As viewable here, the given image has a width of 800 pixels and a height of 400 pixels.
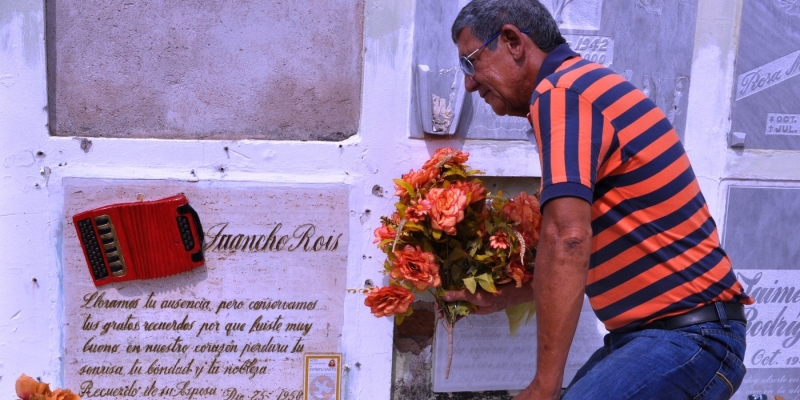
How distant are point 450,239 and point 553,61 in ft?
3.18

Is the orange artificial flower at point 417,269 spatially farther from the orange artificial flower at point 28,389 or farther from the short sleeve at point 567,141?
the orange artificial flower at point 28,389

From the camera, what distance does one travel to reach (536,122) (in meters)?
2.29

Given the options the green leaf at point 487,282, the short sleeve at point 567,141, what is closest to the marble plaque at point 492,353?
the green leaf at point 487,282

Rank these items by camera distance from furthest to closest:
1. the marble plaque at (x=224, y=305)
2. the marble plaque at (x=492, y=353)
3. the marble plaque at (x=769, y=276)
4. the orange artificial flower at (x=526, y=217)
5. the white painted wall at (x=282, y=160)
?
the marble plaque at (x=769, y=276)
the marble plaque at (x=492, y=353)
the marble plaque at (x=224, y=305)
the white painted wall at (x=282, y=160)
the orange artificial flower at (x=526, y=217)

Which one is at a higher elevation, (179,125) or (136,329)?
(179,125)

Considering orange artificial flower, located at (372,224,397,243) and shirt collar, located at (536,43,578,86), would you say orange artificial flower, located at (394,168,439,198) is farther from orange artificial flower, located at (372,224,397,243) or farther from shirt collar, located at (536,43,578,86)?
shirt collar, located at (536,43,578,86)

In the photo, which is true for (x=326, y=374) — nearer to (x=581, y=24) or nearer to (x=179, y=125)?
(x=179, y=125)

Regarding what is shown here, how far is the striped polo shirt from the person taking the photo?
225 centimetres

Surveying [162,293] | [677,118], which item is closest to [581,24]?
[677,118]

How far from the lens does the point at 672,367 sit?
7.45ft

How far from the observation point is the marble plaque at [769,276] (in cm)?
398

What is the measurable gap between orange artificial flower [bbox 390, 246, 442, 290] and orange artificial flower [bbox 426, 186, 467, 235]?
0.13 m

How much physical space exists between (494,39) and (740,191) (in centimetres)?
201

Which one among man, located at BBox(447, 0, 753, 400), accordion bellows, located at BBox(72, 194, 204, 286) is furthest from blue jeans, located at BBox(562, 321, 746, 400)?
accordion bellows, located at BBox(72, 194, 204, 286)
